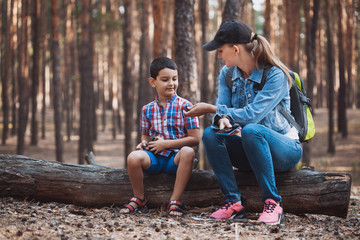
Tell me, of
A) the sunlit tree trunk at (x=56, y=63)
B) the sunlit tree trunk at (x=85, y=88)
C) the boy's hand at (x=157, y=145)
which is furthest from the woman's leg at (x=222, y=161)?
the sunlit tree trunk at (x=85, y=88)

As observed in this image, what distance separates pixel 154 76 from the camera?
394cm

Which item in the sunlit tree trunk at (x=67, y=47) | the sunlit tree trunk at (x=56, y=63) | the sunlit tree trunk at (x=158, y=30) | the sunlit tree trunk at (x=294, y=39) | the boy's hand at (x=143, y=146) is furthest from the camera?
the sunlit tree trunk at (x=67, y=47)

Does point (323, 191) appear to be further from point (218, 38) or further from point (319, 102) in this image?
point (319, 102)

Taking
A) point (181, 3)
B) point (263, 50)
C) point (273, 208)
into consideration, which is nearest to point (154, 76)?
point (263, 50)

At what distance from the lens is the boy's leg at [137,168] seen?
3688 millimetres

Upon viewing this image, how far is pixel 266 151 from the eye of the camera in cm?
332

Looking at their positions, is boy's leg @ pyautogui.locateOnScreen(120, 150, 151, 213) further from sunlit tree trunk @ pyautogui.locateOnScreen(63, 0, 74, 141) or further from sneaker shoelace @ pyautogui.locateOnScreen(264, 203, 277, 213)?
sunlit tree trunk @ pyautogui.locateOnScreen(63, 0, 74, 141)

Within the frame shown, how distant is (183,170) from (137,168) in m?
0.46

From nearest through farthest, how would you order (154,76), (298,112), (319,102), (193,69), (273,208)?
(273,208) → (298,112) → (154,76) → (193,69) → (319,102)

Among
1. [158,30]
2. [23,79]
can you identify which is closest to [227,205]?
[158,30]

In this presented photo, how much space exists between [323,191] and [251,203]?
2.30 feet

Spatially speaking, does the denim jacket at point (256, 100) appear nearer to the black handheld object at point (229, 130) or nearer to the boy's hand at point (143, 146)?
the black handheld object at point (229, 130)

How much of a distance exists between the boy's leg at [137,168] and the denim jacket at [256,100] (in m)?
0.80

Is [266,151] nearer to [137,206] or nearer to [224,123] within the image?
[224,123]
